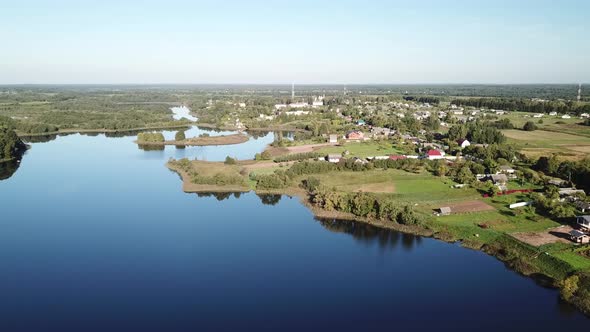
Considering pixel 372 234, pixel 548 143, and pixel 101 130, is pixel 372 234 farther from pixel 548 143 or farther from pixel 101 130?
pixel 101 130

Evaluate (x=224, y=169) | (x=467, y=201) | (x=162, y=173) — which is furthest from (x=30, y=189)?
(x=467, y=201)

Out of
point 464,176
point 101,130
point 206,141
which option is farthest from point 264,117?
point 464,176

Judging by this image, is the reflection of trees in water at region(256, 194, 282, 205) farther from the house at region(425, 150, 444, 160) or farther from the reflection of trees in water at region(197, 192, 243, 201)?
the house at region(425, 150, 444, 160)

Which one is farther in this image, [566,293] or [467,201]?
[467,201]

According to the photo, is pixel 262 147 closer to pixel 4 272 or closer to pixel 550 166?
pixel 550 166

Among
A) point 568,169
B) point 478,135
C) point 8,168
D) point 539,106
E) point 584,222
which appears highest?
point 539,106

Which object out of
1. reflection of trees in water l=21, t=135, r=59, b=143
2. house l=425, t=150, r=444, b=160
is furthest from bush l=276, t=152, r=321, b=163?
reflection of trees in water l=21, t=135, r=59, b=143
